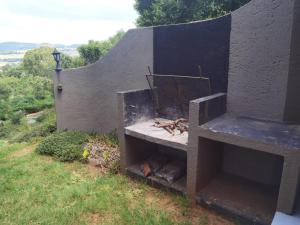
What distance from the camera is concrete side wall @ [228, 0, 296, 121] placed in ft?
11.9

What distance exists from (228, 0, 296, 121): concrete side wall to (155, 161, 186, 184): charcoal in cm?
150

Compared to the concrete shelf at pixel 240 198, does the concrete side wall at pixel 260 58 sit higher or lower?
higher

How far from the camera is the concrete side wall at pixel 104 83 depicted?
5871mm

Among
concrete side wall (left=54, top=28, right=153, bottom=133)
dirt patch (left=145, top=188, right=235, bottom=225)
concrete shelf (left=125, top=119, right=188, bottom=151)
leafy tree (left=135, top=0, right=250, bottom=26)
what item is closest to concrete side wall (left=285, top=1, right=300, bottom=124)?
concrete shelf (left=125, top=119, right=188, bottom=151)

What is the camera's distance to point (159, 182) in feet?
14.4

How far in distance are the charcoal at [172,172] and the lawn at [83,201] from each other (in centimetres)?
29

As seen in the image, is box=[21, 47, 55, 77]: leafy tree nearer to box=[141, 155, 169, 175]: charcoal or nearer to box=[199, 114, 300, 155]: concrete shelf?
box=[141, 155, 169, 175]: charcoal


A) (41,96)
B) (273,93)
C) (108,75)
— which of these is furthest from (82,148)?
(41,96)

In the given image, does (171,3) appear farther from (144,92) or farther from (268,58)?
(268,58)

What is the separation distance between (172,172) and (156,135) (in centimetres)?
81

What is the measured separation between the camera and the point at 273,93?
12.6ft

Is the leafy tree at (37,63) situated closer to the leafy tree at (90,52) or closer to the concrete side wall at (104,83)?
the leafy tree at (90,52)

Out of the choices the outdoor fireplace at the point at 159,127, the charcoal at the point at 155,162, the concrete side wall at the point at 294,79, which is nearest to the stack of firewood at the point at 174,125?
the outdoor fireplace at the point at 159,127

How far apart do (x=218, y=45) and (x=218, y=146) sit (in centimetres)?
189
